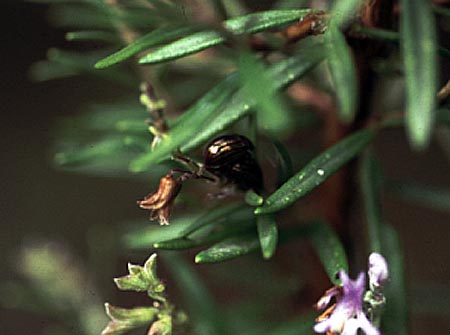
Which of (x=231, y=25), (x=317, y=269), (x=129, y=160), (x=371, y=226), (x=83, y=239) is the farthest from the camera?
(x=83, y=239)

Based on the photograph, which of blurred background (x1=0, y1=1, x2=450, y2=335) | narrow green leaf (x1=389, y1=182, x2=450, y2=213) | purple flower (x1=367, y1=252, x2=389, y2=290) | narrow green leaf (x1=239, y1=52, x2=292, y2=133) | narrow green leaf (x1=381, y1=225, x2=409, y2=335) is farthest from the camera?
blurred background (x1=0, y1=1, x2=450, y2=335)

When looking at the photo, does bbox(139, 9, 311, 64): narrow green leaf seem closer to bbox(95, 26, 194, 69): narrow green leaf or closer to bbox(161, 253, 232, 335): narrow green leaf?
bbox(95, 26, 194, 69): narrow green leaf

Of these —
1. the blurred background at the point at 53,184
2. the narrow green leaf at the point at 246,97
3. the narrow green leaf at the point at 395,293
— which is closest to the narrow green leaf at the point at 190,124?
the narrow green leaf at the point at 246,97

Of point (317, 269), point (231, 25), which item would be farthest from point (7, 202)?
point (231, 25)

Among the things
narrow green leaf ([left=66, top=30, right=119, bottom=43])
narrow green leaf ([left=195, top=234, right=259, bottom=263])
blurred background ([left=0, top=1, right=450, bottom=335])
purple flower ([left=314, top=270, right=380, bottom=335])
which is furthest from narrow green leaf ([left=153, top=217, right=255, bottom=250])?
blurred background ([left=0, top=1, right=450, bottom=335])

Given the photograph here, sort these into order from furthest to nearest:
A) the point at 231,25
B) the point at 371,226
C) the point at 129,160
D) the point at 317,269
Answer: the point at 129,160
the point at 317,269
the point at 371,226
the point at 231,25

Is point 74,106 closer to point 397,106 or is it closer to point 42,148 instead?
point 42,148
